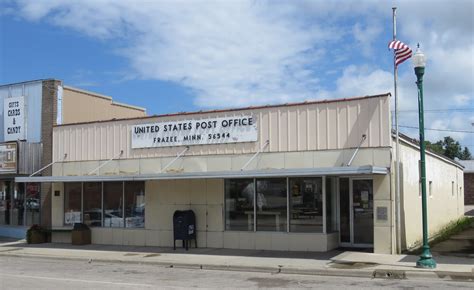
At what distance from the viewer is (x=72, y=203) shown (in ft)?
73.2

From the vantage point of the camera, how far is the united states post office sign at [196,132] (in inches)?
715

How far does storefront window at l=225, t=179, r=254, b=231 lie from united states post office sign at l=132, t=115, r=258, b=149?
144 centimetres

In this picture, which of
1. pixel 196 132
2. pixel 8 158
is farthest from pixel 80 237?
pixel 196 132

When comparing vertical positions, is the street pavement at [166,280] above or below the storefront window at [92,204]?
below

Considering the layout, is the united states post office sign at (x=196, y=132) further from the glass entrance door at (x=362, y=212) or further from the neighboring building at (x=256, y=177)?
the glass entrance door at (x=362, y=212)

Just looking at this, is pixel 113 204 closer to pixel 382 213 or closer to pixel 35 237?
pixel 35 237

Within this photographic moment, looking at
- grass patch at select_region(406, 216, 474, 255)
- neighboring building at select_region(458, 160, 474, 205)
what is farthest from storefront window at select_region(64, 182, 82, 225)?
neighboring building at select_region(458, 160, 474, 205)

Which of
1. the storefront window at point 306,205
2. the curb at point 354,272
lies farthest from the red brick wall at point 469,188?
the curb at point 354,272

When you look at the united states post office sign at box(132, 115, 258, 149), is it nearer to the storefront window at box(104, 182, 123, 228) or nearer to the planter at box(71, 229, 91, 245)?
the storefront window at box(104, 182, 123, 228)

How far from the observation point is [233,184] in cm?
1856

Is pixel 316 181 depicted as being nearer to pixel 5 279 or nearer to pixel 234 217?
pixel 234 217

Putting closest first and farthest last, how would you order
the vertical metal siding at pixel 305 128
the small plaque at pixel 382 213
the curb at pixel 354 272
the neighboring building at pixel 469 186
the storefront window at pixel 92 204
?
the curb at pixel 354 272
the small plaque at pixel 382 213
the vertical metal siding at pixel 305 128
the storefront window at pixel 92 204
the neighboring building at pixel 469 186

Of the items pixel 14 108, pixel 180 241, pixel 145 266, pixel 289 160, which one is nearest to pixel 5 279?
pixel 145 266

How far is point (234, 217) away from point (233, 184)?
109cm
